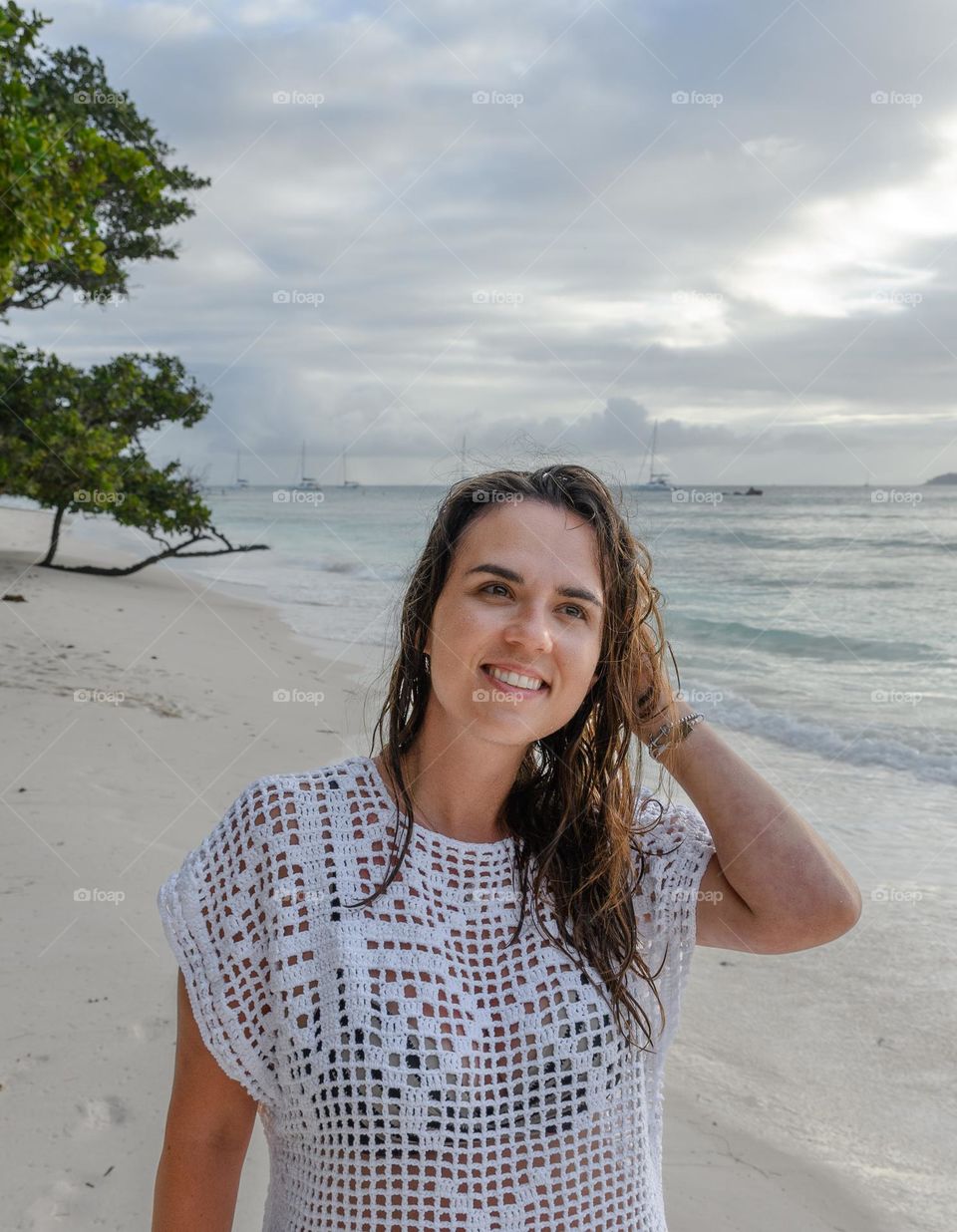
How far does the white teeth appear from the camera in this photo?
175cm

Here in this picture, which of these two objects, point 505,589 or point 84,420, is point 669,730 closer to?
point 505,589

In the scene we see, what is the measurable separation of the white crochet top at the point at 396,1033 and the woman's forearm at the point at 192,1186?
0.09m

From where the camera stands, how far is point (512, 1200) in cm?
156

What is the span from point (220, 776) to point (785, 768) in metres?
4.22

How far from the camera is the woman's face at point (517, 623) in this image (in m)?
1.76

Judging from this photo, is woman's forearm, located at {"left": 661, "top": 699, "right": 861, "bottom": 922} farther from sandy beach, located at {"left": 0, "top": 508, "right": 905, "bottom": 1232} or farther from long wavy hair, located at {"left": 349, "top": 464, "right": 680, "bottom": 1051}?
sandy beach, located at {"left": 0, "top": 508, "right": 905, "bottom": 1232}

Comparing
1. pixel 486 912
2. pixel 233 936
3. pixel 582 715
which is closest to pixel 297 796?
pixel 233 936

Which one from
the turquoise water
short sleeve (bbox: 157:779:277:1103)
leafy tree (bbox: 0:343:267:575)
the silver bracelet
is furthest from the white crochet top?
leafy tree (bbox: 0:343:267:575)

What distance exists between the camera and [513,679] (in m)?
1.75

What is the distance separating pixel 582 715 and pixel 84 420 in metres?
9.45

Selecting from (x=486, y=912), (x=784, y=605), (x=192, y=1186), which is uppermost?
(x=784, y=605)

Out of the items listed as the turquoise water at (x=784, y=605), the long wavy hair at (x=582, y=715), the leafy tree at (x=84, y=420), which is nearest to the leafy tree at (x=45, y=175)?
the leafy tree at (x=84, y=420)

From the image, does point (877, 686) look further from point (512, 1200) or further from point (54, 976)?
point (512, 1200)

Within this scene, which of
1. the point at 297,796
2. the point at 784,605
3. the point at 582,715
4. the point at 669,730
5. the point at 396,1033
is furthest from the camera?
the point at 784,605
